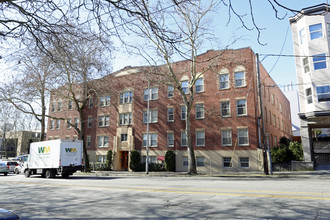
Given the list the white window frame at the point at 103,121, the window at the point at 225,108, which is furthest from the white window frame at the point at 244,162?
the white window frame at the point at 103,121

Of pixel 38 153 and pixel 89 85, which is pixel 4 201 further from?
pixel 89 85

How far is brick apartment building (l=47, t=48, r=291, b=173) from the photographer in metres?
26.5

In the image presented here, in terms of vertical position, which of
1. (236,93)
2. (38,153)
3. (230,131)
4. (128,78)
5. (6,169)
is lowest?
(6,169)

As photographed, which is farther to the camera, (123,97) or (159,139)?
(123,97)

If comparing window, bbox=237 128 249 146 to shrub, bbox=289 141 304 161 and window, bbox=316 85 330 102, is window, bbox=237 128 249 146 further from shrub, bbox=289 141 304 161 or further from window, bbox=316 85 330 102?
window, bbox=316 85 330 102

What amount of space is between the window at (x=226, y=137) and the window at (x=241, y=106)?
233 cm

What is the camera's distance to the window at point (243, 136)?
85.9ft

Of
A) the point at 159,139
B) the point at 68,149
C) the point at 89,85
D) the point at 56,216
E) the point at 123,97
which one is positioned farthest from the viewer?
the point at 123,97

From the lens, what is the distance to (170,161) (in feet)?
95.6

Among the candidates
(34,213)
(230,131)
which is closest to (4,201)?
(34,213)

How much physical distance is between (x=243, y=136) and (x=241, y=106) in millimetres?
3289

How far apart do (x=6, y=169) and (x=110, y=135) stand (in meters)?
13.4

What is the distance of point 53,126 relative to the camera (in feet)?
146

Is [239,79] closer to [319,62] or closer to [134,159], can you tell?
[319,62]
